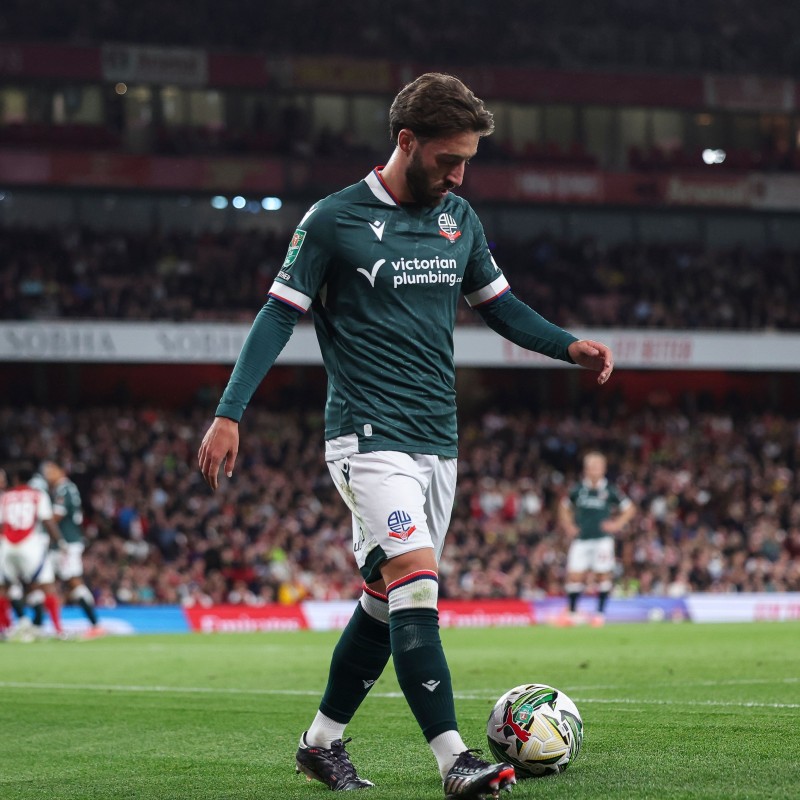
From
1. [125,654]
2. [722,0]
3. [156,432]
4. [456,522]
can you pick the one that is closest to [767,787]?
[125,654]

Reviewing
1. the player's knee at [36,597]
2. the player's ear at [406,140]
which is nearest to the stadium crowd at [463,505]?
the player's knee at [36,597]

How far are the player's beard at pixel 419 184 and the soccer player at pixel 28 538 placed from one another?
12341 millimetres

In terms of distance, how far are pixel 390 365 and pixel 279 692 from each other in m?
4.64

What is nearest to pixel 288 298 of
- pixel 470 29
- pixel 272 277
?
pixel 272 277

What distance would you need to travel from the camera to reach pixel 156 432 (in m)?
28.2

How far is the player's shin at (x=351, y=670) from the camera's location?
4.95m

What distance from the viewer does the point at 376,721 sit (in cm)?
692

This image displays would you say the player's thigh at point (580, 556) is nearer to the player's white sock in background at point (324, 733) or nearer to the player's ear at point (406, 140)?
the player's white sock in background at point (324, 733)

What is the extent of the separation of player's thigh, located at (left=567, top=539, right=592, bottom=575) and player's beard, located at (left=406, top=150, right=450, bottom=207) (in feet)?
46.1

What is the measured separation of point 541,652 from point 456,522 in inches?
544

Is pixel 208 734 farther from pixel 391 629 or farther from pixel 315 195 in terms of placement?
pixel 315 195

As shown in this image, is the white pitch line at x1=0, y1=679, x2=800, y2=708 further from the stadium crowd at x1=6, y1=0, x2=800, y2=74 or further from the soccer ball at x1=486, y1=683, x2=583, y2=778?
the stadium crowd at x1=6, y1=0, x2=800, y2=74

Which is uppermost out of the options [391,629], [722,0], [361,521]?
[722,0]

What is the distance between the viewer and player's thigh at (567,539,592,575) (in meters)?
18.4
